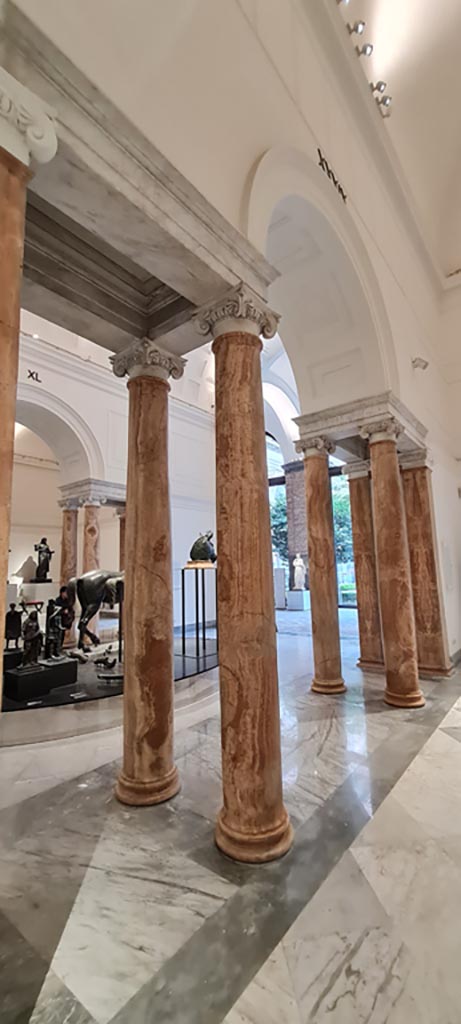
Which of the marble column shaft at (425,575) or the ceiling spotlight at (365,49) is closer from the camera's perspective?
the ceiling spotlight at (365,49)

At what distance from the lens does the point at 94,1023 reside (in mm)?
1531

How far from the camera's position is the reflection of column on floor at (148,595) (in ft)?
10.1

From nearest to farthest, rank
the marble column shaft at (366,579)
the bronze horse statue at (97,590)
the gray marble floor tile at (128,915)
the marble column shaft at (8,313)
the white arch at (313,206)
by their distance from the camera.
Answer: the marble column shaft at (8,313), the gray marble floor tile at (128,915), the white arch at (313,206), the bronze horse statue at (97,590), the marble column shaft at (366,579)

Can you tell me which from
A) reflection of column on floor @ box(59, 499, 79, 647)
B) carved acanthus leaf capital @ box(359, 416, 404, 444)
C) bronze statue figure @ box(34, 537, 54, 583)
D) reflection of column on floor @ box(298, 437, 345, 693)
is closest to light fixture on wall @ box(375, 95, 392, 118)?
carved acanthus leaf capital @ box(359, 416, 404, 444)

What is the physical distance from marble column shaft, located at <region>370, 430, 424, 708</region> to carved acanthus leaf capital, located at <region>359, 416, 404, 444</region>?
0.01 m

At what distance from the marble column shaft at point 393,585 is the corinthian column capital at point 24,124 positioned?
451 centimetres

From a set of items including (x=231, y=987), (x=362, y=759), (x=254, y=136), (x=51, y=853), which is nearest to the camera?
(x=231, y=987)

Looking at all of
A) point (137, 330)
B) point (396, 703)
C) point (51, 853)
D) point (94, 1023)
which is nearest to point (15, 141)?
point (137, 330)

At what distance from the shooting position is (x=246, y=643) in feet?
8.07

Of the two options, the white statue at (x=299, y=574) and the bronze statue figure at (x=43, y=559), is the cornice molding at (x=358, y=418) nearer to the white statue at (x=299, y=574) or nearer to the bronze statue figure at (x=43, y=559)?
the bronze statue figure at (x=43, y=559)

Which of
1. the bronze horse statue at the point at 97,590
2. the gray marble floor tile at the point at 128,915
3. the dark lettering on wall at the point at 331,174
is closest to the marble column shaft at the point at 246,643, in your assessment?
the gray marble floor tile at the point at 128,915

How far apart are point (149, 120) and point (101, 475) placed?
797 centimetres

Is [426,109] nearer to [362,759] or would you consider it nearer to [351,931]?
[362,759]

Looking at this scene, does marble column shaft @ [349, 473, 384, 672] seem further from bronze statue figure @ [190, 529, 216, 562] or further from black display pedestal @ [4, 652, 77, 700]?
black display pedestal @ [4, 652, 77, 700]
